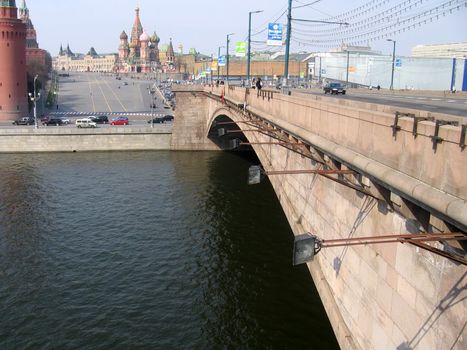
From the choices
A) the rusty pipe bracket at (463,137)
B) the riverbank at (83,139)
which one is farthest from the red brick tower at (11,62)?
the rusty pipe bracket at (463,137)

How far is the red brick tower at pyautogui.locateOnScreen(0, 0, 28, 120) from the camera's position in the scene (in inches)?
2714

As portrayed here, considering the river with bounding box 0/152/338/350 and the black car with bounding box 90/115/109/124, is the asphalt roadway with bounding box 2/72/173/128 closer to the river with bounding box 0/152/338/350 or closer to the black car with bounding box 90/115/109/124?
the black car with bounding box 90/115/109/124

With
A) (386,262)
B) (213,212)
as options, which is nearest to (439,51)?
(213,212)

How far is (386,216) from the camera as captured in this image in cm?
1091

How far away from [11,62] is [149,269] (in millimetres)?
57879

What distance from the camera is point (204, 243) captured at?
1138 inches

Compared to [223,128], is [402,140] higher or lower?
higher

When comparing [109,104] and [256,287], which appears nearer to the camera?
[256,287]

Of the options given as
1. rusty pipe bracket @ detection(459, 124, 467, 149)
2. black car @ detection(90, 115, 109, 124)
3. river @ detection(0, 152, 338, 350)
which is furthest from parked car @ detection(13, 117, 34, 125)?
rusty pipe bracket @ detection(459, 124, 467, 149)

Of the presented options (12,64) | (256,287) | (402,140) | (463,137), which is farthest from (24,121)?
(463,137)

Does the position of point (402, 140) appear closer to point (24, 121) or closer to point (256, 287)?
point (256, 287)

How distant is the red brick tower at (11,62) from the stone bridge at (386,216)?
209ft

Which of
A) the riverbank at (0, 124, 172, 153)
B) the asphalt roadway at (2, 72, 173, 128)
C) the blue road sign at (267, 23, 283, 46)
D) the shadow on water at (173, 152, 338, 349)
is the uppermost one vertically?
the blue road sign at (267, 23, 283, 46)

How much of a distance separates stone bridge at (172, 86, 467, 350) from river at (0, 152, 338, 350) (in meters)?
4.95
